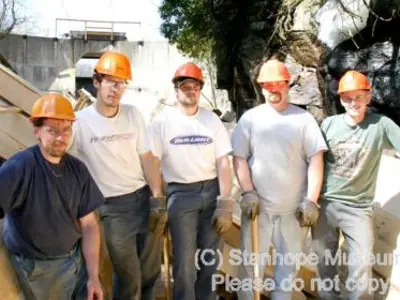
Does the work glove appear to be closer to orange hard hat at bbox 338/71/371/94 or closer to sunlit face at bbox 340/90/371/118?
sunlit face at bbox 340/90/371/118

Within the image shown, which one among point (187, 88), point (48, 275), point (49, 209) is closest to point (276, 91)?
point (187, 88)

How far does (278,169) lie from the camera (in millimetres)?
3311

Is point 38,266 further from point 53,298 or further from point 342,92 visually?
point 342,92

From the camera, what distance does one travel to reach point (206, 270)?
330 cm

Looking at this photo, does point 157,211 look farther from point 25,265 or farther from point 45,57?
point 45,57

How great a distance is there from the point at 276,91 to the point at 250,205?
0.83 meters

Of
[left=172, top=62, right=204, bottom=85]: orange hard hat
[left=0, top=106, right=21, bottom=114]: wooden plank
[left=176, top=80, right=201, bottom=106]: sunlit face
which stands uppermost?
[left=172, top=62, right=204, bottom=85]: orange hard hat

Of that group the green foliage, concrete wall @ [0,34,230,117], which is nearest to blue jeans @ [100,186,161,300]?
the green foliage

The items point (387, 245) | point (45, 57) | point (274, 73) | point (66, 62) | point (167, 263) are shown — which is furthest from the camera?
point (66, 62)

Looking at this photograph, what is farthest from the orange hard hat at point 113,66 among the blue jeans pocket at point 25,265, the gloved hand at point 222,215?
the blue jeans pocket at point 25,265

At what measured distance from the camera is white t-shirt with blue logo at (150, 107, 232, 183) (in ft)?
10.4

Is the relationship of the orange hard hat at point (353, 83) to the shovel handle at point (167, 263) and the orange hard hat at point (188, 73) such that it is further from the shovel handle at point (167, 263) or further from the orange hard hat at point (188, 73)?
the shovel handle at point (167, 263)

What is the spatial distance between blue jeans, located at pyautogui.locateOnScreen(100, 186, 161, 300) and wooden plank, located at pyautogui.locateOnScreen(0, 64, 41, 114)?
1.38 metres

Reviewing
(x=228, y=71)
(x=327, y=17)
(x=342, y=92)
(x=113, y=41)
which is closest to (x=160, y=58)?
(x=113, y=41)
